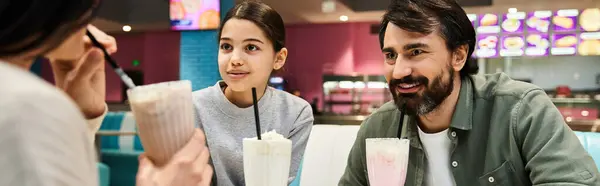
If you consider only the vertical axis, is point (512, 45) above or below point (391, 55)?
below

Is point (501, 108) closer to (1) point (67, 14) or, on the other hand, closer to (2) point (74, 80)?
(2) point (74, 80)

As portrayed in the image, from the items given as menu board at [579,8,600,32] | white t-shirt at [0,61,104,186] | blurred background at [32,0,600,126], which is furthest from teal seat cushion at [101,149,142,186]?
menu board at [579,8,600,32]

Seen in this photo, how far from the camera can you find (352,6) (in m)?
8.91

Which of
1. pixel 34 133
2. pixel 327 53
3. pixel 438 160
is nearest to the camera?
pixel 34 133

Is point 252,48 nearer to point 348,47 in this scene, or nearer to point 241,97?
point 241,97

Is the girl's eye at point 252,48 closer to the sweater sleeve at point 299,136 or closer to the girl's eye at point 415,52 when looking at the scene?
the sweater sleeve at point 299,136

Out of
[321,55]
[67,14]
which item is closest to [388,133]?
[67,14]

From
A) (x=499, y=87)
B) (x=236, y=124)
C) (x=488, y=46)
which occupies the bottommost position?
(x=488, y=46)

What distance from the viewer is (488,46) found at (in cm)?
878

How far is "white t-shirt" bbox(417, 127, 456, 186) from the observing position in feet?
6.15

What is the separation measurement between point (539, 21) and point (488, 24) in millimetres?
763

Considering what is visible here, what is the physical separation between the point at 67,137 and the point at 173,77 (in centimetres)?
1175

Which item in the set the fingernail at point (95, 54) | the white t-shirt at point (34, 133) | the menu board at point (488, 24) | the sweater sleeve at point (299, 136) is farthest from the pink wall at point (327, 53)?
the white t-shirt at point (34, 133)

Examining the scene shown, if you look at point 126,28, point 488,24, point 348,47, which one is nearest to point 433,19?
point 488,24
